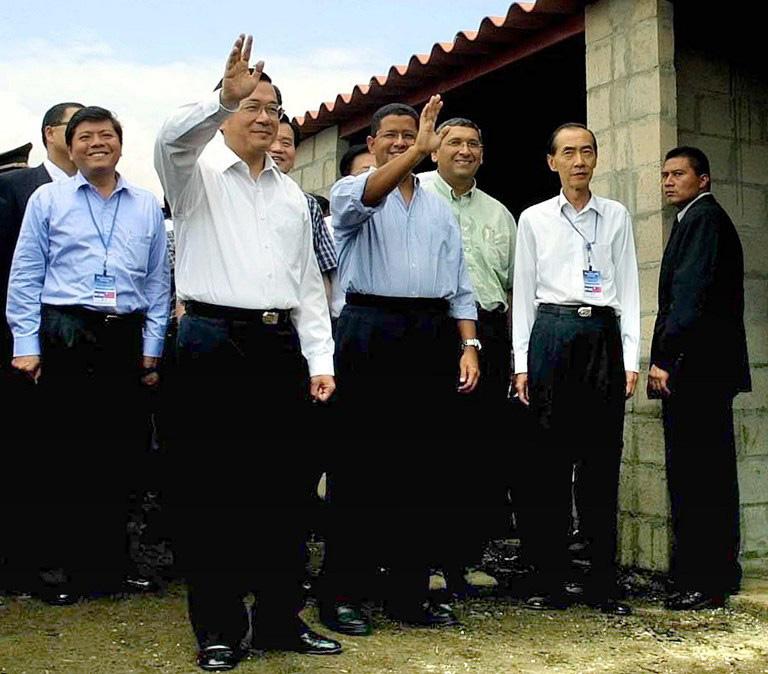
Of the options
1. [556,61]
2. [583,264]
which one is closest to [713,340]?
[583,264]

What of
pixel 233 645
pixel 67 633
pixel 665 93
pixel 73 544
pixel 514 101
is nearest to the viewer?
pixel 233 645

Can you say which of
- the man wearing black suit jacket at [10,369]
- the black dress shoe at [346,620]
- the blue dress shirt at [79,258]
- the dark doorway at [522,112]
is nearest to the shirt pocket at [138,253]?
the blue dress shirt at [79,258]

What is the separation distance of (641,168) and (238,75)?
9.17ft

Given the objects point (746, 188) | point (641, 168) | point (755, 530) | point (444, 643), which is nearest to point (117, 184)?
point (444, 643)

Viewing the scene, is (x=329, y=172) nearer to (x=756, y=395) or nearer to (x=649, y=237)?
(x=649, y=237)

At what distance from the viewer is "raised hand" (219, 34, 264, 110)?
325cm

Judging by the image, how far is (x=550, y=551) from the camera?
4.63 m

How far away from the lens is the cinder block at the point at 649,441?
5.33 meters

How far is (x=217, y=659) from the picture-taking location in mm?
3541

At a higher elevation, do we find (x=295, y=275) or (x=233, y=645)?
(x=295, y=275)

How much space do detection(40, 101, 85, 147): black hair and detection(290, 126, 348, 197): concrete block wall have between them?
343 centimetres

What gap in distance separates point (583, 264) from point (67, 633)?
2659mm

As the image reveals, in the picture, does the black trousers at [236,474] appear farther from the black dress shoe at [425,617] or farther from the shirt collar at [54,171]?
the shirt collar at [54,171]

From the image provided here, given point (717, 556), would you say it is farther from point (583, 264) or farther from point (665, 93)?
point (665, 93)
